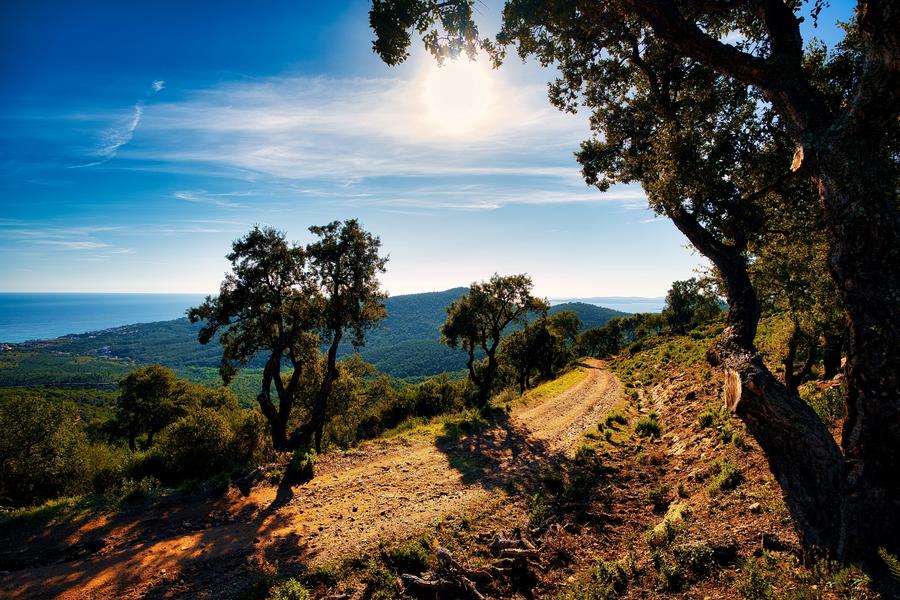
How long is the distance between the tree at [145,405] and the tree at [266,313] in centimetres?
3476

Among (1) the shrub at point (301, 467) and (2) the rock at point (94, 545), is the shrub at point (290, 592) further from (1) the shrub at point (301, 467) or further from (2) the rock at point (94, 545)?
(1) the shrub at point (301, 467)

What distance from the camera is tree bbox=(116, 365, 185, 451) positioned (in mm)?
47156

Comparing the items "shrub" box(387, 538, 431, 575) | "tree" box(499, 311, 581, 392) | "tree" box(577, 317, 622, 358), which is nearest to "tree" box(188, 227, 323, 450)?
"shrub" box(387, 538, 431, 575)

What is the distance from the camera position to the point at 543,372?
228 feet

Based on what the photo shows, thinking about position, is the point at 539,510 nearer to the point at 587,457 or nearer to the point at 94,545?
the point at 587,457

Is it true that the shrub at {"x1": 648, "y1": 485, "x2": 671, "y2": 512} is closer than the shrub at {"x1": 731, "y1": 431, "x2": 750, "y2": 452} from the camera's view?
Yes

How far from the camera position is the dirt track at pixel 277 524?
9094 millimetres

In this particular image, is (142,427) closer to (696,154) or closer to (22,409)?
(22,409)

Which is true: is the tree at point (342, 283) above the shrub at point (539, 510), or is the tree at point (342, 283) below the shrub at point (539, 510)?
above

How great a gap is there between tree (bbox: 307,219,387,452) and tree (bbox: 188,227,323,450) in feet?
2.93

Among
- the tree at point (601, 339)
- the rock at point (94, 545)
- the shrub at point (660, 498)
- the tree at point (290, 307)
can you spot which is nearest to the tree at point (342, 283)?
the tree at point (290, 307)

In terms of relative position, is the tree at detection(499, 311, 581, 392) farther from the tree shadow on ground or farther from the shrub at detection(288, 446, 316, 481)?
the shrub at detection(288, 446, 316, 481)

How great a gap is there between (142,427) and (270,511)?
165ft

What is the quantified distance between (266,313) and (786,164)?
81.0 ft
